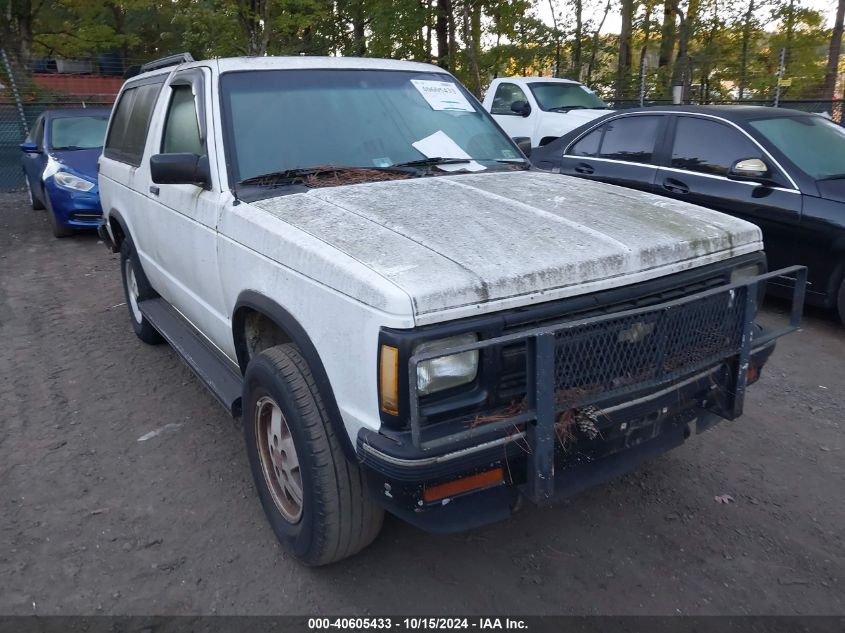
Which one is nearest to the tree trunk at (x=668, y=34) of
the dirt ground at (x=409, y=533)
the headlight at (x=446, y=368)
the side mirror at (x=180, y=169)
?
the dirt ground at (x=409, y=533)

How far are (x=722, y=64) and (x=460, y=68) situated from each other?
7.98 meters

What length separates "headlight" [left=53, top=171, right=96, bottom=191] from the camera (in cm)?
927

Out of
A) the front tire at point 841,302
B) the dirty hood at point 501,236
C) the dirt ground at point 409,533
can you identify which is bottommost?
the dirt ground at point 409,533

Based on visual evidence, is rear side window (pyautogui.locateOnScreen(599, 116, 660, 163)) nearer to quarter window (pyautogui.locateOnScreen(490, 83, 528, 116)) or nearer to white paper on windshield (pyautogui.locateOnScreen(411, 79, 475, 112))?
white paper on windshield (pyautogui.locateOnScreen(411, 79, 475, 112))

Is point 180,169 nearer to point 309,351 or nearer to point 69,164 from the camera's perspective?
point 309,351

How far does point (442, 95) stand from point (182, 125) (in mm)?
1523

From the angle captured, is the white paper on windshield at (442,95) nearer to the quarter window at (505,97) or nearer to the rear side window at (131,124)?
the rear side window at (131,124)

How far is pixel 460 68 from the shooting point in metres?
21.4

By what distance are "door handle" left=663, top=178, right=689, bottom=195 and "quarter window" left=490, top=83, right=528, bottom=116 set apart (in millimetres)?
6135

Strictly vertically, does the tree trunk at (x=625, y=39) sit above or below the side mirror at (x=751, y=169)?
above

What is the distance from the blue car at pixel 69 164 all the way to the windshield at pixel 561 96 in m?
7.02

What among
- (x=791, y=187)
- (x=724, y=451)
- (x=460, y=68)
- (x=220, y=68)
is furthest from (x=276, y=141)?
(x=460, y=68)

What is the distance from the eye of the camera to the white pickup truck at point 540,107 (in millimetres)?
11273

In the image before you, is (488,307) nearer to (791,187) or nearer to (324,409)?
(324,409)
